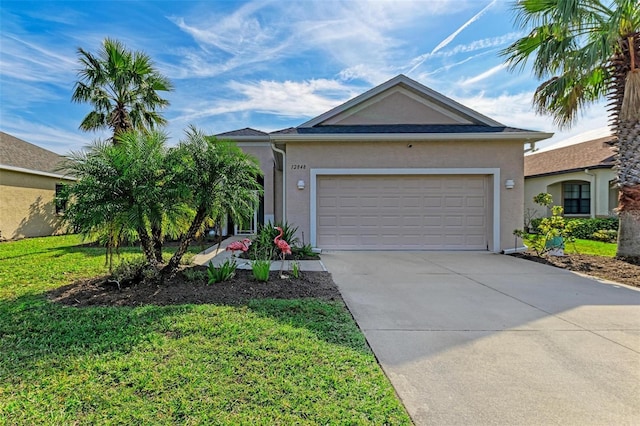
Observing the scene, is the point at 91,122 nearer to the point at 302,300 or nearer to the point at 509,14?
the point at 302,300

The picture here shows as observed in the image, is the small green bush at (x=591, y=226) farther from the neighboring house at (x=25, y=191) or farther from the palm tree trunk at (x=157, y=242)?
the neighboring house at (x=25, y=191)

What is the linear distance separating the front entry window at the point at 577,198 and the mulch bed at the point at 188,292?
1893cm

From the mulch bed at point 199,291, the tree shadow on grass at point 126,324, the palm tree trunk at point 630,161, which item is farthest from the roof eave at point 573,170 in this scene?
the tree shadow on grass at point 126,324

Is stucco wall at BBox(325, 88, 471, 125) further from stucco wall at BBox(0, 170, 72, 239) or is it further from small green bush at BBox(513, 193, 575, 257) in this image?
stucco wall at BBox(0, 170, 72, 239)

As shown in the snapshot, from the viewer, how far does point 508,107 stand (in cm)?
1309

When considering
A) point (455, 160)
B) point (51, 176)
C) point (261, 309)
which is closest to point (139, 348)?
point (261, 309)

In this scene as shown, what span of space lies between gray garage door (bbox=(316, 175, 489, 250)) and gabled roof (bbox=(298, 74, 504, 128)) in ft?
6.91

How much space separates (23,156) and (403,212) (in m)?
17.5

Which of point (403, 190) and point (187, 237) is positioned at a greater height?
point (403, 190)

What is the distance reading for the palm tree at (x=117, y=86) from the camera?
10773 mm

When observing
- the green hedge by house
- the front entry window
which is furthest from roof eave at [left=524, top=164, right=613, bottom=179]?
the green hedge by house

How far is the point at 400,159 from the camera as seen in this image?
32.9 feet

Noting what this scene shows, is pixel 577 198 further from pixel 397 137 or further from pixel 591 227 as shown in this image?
pixel 397 137

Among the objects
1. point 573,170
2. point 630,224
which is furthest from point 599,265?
point 573,170
